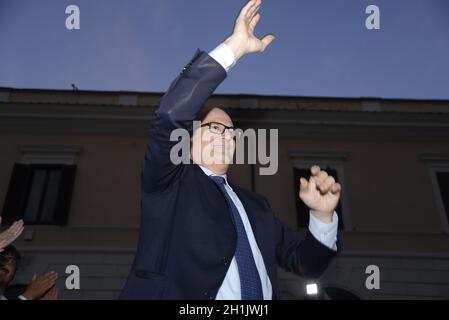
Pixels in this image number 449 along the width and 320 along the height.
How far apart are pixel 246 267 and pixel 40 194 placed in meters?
10.1

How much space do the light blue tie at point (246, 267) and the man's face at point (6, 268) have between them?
2378 millimetres

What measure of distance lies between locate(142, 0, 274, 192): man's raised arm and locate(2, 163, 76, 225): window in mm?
9095

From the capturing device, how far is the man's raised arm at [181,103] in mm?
1473

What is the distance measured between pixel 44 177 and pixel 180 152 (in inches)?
401

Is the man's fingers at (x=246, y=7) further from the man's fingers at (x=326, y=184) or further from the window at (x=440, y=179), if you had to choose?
the window at (x=440, y=179)

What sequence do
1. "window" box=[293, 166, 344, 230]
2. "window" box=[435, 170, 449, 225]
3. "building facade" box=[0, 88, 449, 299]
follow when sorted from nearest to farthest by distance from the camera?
"building facade" box=[0, 88, 449, 299]
"window" box=[293, 166, 344, 230]
"window" box=[435, 170, 449, 225]

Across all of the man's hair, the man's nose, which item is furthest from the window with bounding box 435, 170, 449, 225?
the man's hair

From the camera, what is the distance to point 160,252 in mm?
1525

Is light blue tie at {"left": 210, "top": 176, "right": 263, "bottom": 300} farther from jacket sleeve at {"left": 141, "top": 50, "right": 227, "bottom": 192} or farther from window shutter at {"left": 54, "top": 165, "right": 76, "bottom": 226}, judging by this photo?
window shutter at {"left": 54, "top": 165, "right": 76, "bottom": 226}

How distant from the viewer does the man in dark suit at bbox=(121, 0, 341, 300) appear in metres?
1.48

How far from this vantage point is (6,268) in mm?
3172

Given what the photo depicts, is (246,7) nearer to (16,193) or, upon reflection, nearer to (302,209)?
(302,209)
